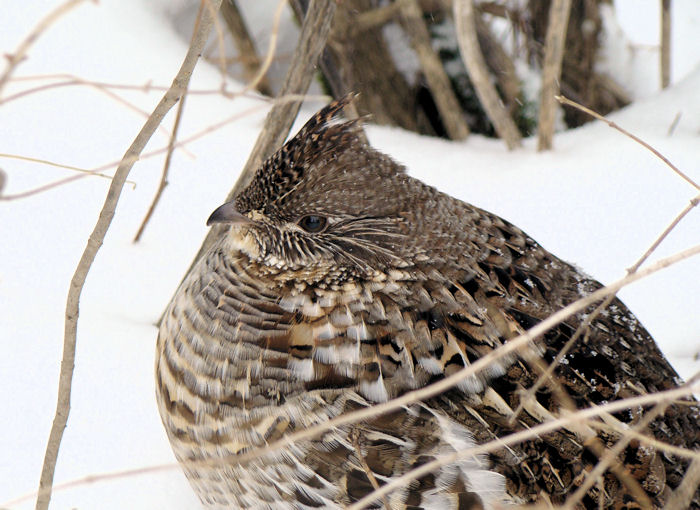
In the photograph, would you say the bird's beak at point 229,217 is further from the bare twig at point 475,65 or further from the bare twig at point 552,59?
the bare twig at point 552,59

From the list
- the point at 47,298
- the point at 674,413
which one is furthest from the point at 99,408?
the point at 674,413

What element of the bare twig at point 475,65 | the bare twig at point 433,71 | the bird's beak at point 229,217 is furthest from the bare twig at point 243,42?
the bird's beak at point 229,217

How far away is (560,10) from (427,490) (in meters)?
2.65

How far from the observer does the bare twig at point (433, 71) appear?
4.13 metres

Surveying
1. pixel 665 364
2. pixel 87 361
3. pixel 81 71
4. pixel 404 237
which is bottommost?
pixel 87 361

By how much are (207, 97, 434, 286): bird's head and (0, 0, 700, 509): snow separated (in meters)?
0.52

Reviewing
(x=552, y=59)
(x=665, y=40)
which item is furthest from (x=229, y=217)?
(x=665, y=40)

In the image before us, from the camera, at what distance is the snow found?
2.70 metres

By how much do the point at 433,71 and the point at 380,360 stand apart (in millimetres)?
2504

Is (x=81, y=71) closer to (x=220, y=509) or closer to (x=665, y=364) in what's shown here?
(x=220, y=509)

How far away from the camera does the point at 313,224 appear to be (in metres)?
2.28

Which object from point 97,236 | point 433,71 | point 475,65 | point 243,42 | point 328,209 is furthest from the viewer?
point 243,42

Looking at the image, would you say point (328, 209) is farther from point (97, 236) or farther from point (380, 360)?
point (97, 236)

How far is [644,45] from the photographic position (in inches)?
215
